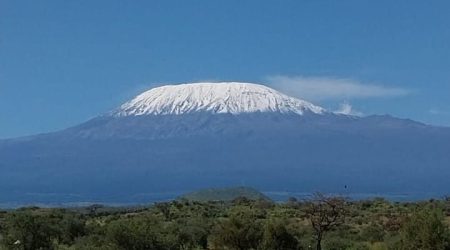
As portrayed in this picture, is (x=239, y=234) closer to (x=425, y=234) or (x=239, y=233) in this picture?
(x=239, y=233)

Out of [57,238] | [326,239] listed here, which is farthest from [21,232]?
[326,239]

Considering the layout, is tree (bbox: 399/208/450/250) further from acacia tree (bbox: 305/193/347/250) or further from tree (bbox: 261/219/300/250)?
acacia tree (bbox: 305/193/347/250)

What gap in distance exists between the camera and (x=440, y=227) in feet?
113

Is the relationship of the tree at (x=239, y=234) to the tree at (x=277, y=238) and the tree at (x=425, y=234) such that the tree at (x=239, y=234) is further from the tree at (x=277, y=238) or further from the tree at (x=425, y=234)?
the tree at (x=425, y=234)

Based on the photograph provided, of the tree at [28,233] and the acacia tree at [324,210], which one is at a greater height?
the acacia tree at [324,210]

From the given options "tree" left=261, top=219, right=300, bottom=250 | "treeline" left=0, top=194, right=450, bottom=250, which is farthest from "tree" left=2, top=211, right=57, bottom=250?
"tree" left=261, top=219, right=300, bottom=250

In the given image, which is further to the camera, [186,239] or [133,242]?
[186,239]

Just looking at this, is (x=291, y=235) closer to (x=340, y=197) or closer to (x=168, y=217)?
(x=340, y=197)

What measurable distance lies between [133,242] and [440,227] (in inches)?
491

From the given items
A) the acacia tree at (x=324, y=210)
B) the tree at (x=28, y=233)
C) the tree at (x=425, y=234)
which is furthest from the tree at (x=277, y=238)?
the tree at (x=28, y=233)

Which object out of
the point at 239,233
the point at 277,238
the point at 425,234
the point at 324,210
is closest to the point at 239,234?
the point at 239,233

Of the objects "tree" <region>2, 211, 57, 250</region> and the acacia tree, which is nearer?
"tree" <region>2, 211, 57, 250</region>

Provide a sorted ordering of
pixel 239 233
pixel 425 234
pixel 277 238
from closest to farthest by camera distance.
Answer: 1. pixel 425 234
2. pixel 277 238
3. pixel 239 233

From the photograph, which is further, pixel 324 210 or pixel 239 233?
pixel 324 210
